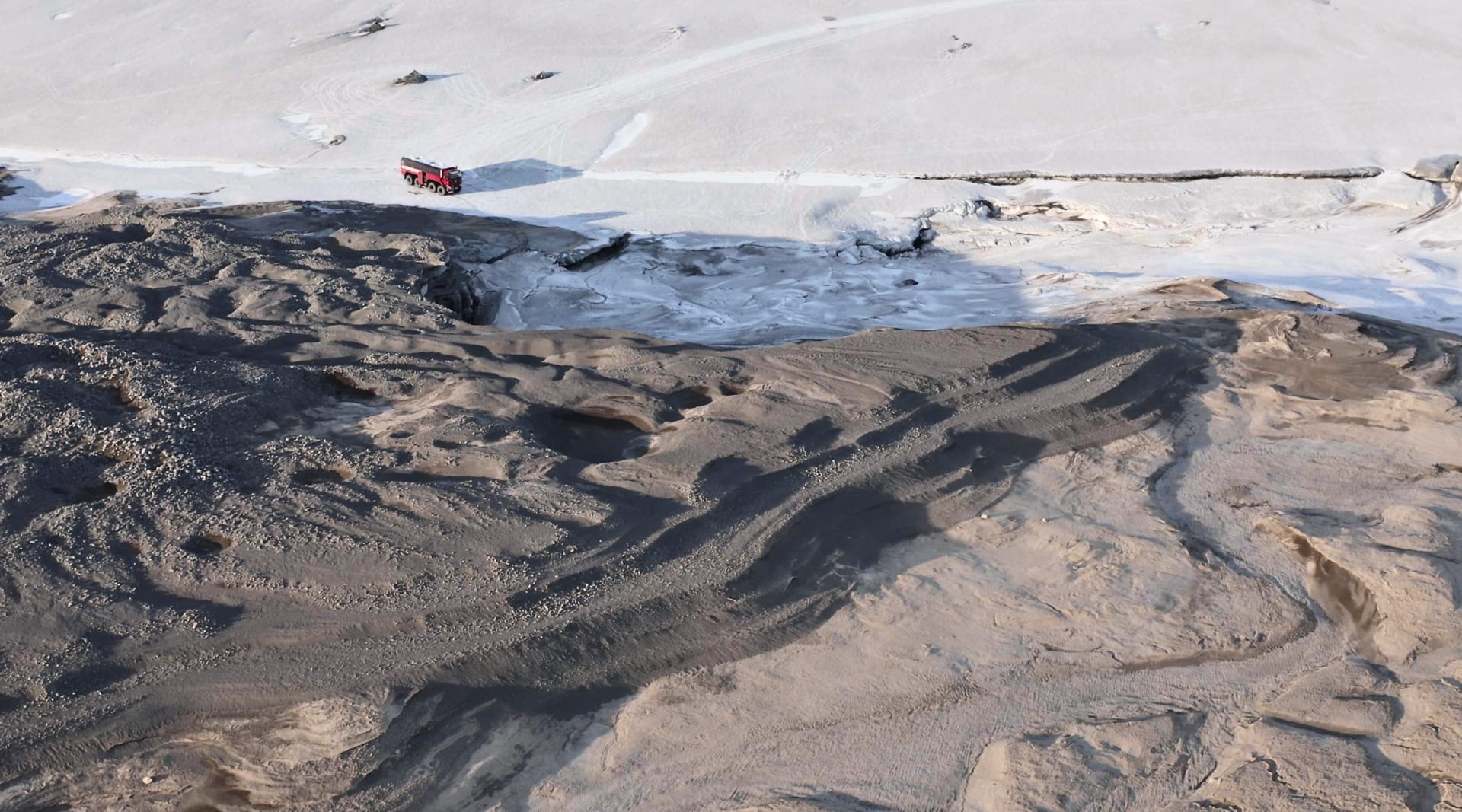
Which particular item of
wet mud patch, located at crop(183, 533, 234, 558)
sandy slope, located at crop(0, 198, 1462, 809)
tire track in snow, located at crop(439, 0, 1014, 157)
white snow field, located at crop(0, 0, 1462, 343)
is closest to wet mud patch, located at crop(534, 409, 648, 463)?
sandy slope, located at crop(0, 198, 1462, 809)

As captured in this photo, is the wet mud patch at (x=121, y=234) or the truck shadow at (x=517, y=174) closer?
the wet mud patch at (x=121, y=234)

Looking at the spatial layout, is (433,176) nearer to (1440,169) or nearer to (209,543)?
(209,543)

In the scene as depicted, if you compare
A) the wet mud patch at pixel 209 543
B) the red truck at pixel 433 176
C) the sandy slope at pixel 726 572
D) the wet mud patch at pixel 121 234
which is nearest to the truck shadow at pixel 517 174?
the red truck at pixel 433 176

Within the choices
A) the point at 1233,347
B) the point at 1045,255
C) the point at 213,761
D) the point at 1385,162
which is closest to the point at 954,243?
the point at 1045,255

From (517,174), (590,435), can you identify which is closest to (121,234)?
(517,174)

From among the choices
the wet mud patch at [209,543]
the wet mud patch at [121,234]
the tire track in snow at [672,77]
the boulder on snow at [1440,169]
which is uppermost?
the wet mud patch at [121,234]

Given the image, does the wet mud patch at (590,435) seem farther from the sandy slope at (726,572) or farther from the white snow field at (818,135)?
the white snow field at (818,135)

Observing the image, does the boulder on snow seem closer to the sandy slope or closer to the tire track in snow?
the sandy slope
